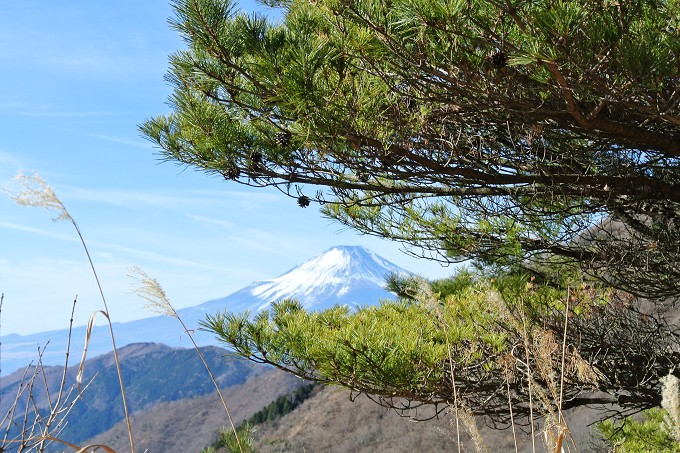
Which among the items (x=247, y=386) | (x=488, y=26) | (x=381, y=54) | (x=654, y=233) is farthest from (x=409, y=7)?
(x=247, y=386)

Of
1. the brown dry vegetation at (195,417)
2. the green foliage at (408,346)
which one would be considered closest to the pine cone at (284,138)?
the green foliage at (408,346)

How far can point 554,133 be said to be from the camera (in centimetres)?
405

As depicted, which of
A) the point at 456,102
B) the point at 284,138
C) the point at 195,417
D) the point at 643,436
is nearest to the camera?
the point at 456,102

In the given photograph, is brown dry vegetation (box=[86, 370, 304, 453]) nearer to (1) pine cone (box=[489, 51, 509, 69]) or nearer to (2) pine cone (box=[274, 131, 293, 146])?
(2) pine cone (box=[274, 131, 293, 146])

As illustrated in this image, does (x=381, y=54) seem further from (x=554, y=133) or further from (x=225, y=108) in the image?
(x=554, y=133)

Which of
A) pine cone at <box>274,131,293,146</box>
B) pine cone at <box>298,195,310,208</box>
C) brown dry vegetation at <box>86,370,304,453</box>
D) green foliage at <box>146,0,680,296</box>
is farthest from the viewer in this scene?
brown dry vegetation at <box>86,370,304,453</box>

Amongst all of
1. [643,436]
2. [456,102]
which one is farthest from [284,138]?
[643,436]

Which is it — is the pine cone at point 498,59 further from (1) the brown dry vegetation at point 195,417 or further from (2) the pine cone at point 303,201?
(1) the brown dry vegetation at point 195,417

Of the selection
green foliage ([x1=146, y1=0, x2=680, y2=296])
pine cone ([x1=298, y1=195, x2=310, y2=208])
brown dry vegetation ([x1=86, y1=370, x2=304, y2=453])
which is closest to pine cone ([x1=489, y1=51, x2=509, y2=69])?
green foliage ([x1=146, y1=0, x2=680, y2=296])

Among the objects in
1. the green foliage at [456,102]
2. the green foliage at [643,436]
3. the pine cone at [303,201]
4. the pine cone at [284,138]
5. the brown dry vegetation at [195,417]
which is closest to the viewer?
the green foliage at [456,102]

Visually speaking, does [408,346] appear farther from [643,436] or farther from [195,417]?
[195,417]

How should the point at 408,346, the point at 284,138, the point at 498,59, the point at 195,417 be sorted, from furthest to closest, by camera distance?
the point at 195,417 → the point at 408,346 → the point at 284,138 → the point at 498,59

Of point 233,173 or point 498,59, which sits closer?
point 498,59

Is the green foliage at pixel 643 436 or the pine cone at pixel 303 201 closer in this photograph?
the pine cone at pixel 303 201
